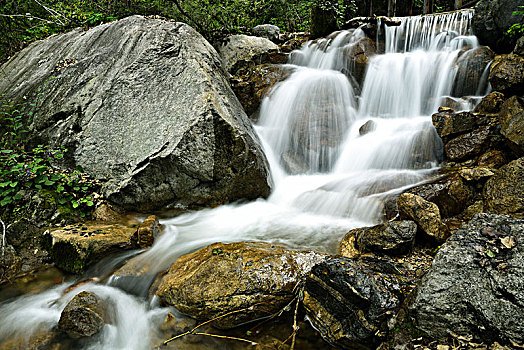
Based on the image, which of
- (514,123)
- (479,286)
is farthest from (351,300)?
(514,123)

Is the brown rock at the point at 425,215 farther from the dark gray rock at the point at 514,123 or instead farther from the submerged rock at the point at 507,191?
the dark gray rock at the point at 514,123

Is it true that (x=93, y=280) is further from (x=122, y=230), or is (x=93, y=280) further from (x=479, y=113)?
(x=479, y=113)

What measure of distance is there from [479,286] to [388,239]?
135cm

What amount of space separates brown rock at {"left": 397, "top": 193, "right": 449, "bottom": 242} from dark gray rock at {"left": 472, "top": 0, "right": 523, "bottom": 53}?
6652mm

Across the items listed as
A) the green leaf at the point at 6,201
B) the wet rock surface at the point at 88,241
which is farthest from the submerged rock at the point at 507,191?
the green leaf at the point at 6,201

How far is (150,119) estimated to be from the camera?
15.5 ft

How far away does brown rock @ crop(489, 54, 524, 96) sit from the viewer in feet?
16.2

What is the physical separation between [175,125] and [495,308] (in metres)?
4.25

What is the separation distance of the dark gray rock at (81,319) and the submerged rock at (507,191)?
4.54 meters

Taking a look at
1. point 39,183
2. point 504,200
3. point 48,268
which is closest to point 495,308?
point 504,200

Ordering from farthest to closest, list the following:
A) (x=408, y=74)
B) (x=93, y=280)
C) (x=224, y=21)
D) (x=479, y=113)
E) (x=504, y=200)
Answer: (x=224, y=21)
(x=408, y=74)
(x=479, y=113)
(x=504, y=200)
(x=93, y=280)

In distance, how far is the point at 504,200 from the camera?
3.40 m

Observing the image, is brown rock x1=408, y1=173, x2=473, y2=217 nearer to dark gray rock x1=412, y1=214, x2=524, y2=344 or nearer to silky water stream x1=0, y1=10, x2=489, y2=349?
silky water stream x1=0, y1=10, x2=489, y2=349

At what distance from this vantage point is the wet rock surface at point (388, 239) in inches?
120
